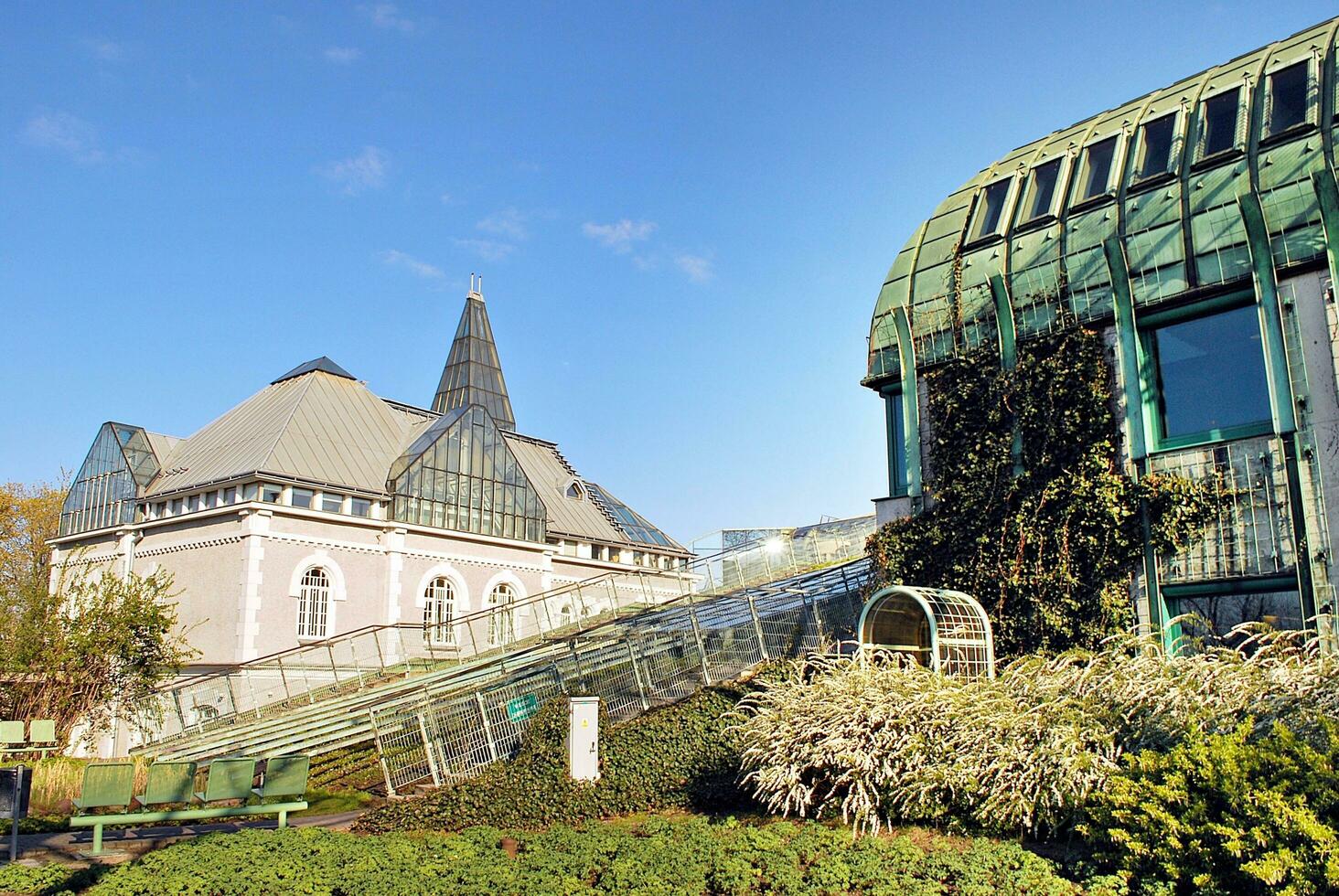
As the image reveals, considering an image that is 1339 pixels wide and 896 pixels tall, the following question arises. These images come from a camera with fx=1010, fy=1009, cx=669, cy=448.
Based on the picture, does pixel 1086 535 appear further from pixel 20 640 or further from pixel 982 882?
pixel 20 640

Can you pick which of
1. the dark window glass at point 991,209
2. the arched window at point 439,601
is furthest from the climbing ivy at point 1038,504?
the arched window at point 439,601

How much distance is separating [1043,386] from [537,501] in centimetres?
2220

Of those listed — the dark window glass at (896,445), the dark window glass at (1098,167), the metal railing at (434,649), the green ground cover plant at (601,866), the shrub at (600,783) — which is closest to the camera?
the green ground cover plant at (601,866)

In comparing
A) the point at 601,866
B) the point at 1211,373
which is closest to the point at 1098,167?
the point at 1211,373

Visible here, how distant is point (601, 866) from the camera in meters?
9.30

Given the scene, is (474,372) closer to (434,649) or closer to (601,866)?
(434,649)

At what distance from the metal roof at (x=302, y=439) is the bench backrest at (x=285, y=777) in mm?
16035

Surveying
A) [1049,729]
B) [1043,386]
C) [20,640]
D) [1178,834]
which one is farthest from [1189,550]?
[20,640]

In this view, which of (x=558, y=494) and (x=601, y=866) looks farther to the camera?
(x=558, y=494)

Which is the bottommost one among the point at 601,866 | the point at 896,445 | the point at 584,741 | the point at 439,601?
the point at 601,866

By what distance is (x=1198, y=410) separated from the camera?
14938mm

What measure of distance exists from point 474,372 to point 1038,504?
113ft

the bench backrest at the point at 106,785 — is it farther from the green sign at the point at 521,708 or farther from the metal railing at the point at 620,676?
the green sign at the point at 521,708

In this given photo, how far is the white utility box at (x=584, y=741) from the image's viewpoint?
13.2m
